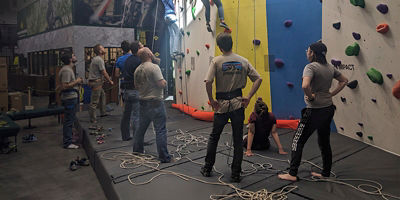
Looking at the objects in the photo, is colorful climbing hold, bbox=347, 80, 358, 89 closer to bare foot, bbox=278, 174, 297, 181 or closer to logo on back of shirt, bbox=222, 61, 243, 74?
bare foot, bbox=278, 174, 297, 181

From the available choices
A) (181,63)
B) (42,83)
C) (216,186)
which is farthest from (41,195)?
(42,83)

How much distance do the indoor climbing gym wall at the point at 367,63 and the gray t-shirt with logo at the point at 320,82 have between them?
1.28 m

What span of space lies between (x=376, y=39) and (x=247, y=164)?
7.35ft

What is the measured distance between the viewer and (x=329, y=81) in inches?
112

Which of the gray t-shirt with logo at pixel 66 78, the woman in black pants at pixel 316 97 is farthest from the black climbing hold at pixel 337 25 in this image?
the gray t-shirt with logo at pixel 66 78

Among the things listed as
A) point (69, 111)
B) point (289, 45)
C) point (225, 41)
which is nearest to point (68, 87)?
point (69, 111)

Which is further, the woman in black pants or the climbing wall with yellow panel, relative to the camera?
the climbing wall with yellow panel

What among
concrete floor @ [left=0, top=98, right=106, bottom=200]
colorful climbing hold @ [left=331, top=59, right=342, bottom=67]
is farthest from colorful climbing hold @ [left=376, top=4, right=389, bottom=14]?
concrete floor @ [left=0, top=98, right=106, bottom=200]

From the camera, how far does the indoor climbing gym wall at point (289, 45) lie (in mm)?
4957

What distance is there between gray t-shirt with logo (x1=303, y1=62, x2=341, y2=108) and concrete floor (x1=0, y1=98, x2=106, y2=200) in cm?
243

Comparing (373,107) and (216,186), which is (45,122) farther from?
(373,107)

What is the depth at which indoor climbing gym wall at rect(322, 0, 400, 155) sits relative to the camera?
3.67m

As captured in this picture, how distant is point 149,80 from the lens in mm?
3537

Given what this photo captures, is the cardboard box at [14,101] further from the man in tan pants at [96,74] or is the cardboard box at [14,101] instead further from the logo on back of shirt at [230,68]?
the logo on back of shirt at [230,68]
